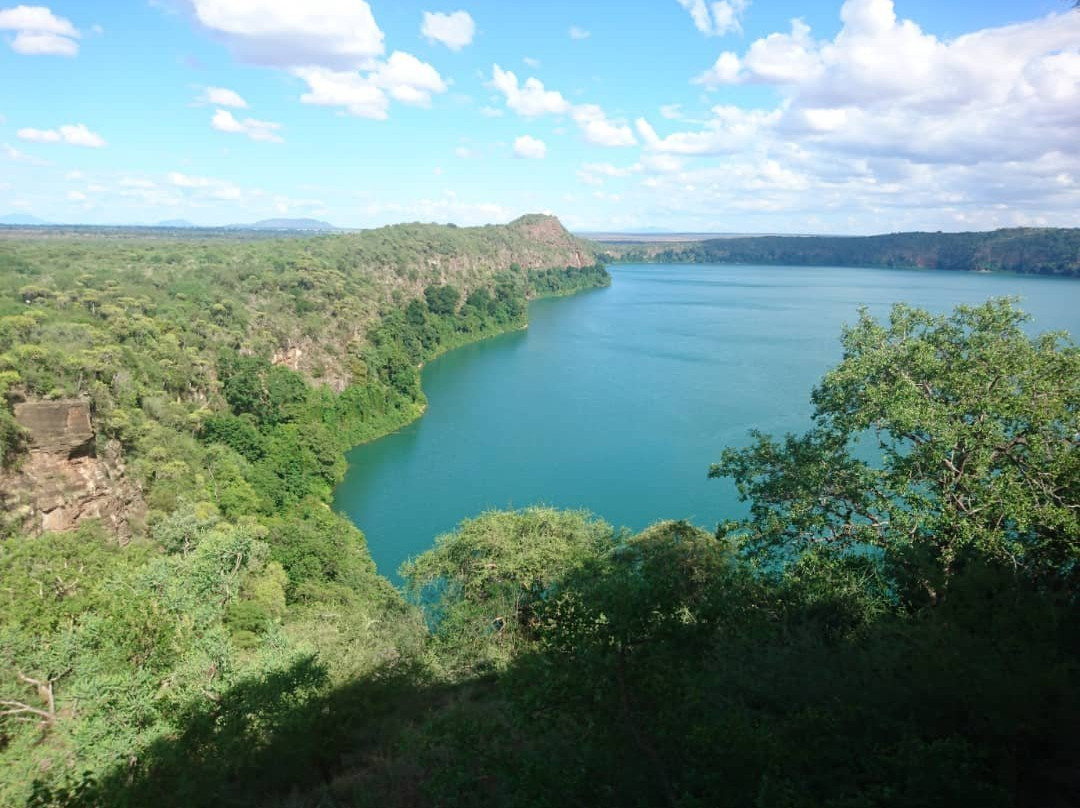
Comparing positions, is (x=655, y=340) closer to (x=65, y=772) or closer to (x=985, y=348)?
(x=985, y=348)

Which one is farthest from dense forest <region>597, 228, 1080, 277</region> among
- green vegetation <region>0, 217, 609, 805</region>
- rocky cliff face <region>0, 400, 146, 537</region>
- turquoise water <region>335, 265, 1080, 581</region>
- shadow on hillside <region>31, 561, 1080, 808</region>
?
rocky cliff face <region>0, 400, 146, 537</region>

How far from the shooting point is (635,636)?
5.69 meters

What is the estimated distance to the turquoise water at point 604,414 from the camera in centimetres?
2444

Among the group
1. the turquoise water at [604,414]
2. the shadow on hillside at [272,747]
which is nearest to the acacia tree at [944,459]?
the turquoise water at [604,414]

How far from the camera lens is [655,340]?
5578 centimetres

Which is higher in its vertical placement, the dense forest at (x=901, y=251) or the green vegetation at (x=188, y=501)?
the dense forest at (x=901, y=251)

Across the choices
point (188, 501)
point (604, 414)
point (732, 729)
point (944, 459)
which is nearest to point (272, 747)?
point (732, 729)

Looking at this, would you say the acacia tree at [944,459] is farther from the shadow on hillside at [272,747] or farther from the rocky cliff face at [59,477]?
the rocky cliff face at [59,477]

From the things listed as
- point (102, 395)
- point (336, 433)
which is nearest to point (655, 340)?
point (336, 433)

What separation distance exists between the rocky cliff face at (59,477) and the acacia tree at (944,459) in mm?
16971

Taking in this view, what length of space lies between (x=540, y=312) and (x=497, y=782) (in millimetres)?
75625

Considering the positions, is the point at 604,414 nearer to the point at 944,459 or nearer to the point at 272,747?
the point at 944,459

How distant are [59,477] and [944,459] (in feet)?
66.4

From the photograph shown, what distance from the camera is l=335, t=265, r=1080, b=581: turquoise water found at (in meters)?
24.4
